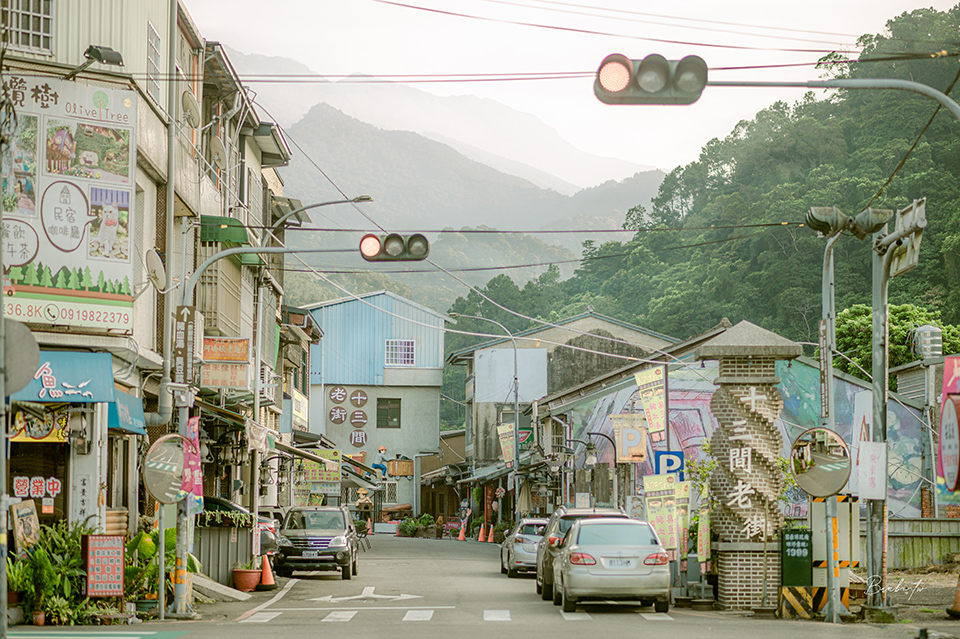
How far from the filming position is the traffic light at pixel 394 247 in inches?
659

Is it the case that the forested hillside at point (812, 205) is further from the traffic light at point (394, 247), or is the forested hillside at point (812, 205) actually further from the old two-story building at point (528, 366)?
the traffic light at point (394, 247)

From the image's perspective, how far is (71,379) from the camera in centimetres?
1695

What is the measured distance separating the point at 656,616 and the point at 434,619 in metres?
3.46

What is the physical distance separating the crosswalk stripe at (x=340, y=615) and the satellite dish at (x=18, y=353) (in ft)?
28.7

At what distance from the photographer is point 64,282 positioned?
17.5m

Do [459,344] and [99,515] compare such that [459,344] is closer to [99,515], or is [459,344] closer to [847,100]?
[847,100]

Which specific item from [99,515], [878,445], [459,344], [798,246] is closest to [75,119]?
[99,515]

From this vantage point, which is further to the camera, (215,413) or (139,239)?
(215,413)

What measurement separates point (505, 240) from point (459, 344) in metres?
89.8

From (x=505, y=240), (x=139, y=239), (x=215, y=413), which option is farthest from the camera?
(x=505, y=240)

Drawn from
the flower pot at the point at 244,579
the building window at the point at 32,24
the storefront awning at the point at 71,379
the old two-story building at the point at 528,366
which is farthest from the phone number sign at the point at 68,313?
the old two-story building at the point at 528,366

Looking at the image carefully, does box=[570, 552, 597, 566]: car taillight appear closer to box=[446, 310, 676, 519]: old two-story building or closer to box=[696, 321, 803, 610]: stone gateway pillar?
box=[696, 321, 803, 610]: stone gateway pillar

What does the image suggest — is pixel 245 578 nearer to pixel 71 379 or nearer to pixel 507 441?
pixel 71 379

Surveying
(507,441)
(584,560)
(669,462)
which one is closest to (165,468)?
(584,560)
